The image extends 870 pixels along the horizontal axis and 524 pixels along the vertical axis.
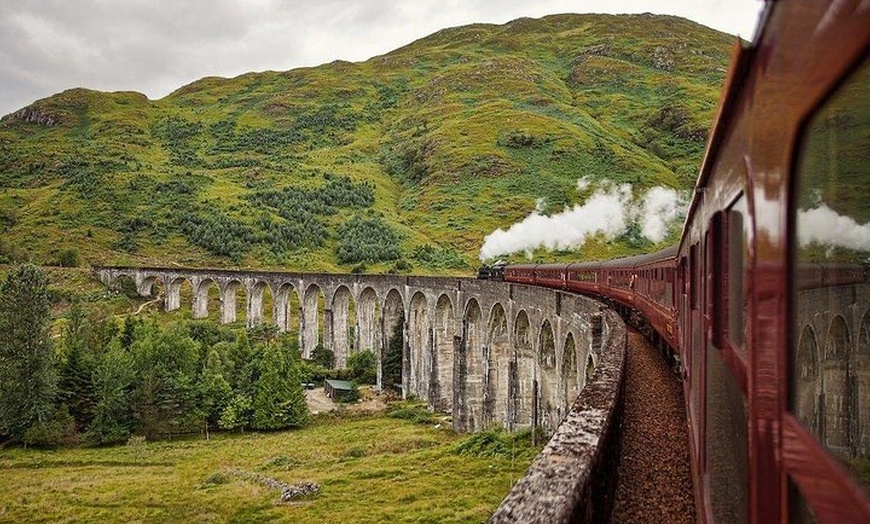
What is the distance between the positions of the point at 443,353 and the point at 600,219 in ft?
207

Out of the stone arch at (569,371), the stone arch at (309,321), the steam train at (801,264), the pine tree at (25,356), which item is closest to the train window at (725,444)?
the steam train at (801,264)

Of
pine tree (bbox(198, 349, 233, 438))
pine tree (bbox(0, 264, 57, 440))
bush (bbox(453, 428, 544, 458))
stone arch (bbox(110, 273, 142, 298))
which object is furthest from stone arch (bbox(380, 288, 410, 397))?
stone arch (bbox(110, 273, 142, 298))

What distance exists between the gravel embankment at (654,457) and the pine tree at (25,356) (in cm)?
3501

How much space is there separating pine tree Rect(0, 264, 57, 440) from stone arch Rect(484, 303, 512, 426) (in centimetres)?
2418

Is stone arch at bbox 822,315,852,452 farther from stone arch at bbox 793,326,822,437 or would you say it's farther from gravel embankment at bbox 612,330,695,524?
gravel embankment at bbox 612,330,695,524

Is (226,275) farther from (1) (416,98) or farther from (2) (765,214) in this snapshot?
(1) (416,98)

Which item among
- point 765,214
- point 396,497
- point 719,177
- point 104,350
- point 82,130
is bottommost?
point 396,497

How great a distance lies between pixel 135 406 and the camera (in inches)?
1395

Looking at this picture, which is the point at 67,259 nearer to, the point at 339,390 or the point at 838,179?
the point at 339,390

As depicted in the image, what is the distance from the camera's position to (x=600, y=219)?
9094 cm

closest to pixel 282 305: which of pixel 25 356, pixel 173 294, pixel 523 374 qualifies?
pixel 173 294

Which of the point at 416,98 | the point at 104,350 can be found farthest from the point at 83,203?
the point at 416,98

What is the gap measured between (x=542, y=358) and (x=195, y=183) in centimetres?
9461

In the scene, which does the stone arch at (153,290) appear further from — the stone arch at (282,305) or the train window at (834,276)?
the train window at (834,276)
